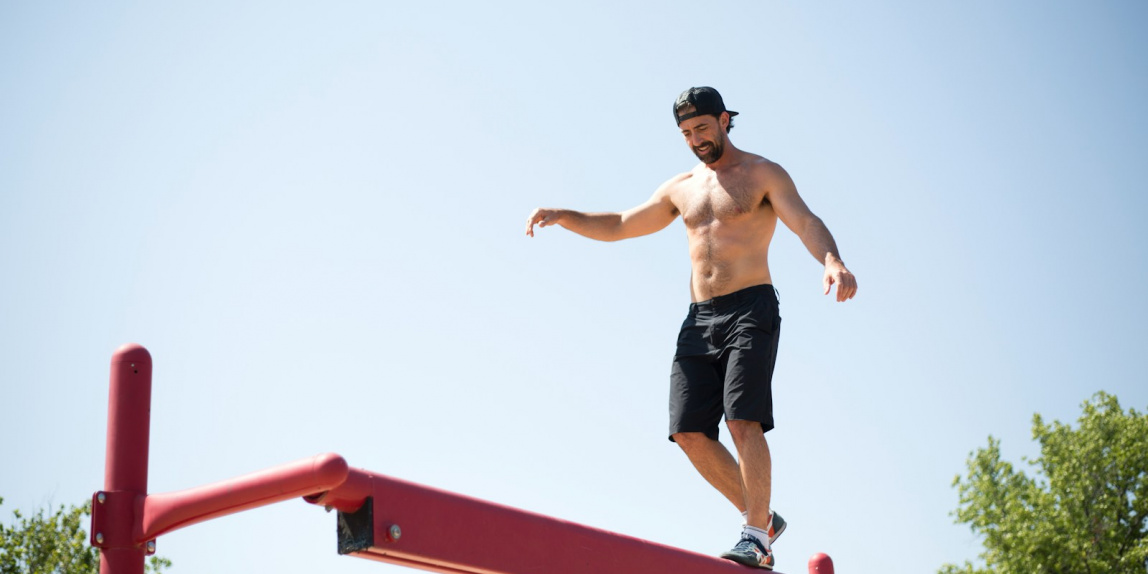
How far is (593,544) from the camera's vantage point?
419 centimetres

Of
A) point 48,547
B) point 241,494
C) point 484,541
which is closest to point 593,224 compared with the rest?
point 484,541

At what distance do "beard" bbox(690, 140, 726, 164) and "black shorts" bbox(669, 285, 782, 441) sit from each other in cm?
73

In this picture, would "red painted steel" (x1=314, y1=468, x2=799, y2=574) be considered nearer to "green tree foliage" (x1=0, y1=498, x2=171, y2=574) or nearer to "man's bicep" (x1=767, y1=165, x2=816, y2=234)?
"man's bicep" (x1=767, y1=165, x2=816, y2=234)

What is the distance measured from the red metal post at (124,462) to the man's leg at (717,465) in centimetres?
299

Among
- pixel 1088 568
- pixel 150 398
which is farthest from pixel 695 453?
pixel 1088 568

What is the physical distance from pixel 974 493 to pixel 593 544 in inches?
1196

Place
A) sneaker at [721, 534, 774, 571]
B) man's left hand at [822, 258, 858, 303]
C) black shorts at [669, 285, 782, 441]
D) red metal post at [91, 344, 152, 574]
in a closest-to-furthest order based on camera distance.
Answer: red metal post at [91, 344, 152, 574]
man's left hand at [822, 258, 858, 303]
sneaker at [721, 534, 774, 571]
black shorts at [669, 285, 782, 441]

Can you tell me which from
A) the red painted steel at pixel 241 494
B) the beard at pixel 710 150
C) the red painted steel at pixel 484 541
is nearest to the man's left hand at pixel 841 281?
the beard at pixel 710 150

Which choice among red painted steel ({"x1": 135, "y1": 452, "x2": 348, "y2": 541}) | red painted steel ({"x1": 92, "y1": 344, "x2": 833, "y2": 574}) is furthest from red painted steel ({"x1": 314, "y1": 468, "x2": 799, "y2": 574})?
red painted steel ({"x1": 135, "y1": 452, "x2": 348, "y2": 541})

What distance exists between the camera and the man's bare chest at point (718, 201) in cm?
604

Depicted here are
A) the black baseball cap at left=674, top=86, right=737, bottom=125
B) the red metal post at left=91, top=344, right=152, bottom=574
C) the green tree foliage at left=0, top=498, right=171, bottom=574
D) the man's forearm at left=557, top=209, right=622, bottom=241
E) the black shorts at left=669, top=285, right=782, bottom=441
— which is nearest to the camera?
the red metal post at left=91, top=344, right=152, bottom=574

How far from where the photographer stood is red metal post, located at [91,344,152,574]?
3.60 metres

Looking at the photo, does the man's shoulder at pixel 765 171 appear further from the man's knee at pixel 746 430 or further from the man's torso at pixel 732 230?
the man's knee at pixel 746 430

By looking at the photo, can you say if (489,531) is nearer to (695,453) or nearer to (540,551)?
(540,551)
